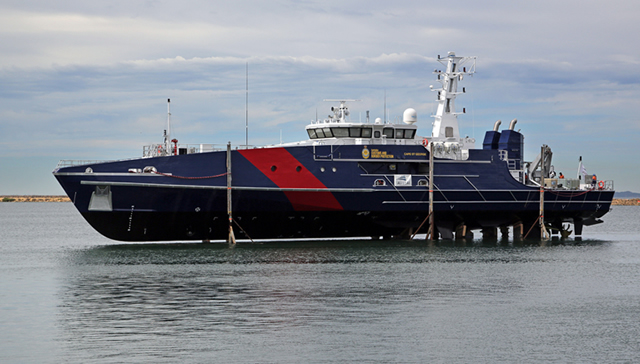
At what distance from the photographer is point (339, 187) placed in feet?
114

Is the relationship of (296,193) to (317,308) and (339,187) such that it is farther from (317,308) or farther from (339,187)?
(317,308)

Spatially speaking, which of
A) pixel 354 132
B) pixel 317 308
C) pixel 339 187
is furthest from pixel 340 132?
pixel 317 308

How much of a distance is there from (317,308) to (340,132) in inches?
730

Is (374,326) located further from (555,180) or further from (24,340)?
(555,180)

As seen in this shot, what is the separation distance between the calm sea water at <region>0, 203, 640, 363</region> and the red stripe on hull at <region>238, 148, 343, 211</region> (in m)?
3.23

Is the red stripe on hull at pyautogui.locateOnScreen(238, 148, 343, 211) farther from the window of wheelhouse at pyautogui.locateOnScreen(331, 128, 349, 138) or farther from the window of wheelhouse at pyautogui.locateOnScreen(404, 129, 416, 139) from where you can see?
the window of wheelhouse at pyautogui.locateOnScreen(404, 129, 416, 139)

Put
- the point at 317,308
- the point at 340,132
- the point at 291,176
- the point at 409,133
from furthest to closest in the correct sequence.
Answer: the point at 409,133 → the point at 340,132 → the point at 291,176 → the point at 317,308

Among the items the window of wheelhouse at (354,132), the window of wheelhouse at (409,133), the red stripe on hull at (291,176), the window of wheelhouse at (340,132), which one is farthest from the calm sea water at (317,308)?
the window of wheelhouse at (409,133)

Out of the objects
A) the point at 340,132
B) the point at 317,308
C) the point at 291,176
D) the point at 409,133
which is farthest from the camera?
the point at 409,133

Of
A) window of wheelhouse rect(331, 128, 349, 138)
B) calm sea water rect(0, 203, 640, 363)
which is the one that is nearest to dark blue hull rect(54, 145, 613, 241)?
window of wheelhouse rect(331, 128, 349, 138)

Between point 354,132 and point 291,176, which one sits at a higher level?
point 354,132

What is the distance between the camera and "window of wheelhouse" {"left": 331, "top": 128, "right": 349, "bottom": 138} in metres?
36.2

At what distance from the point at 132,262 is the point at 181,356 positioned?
15.2 meters

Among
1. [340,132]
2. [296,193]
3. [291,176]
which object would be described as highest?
[340,132]
